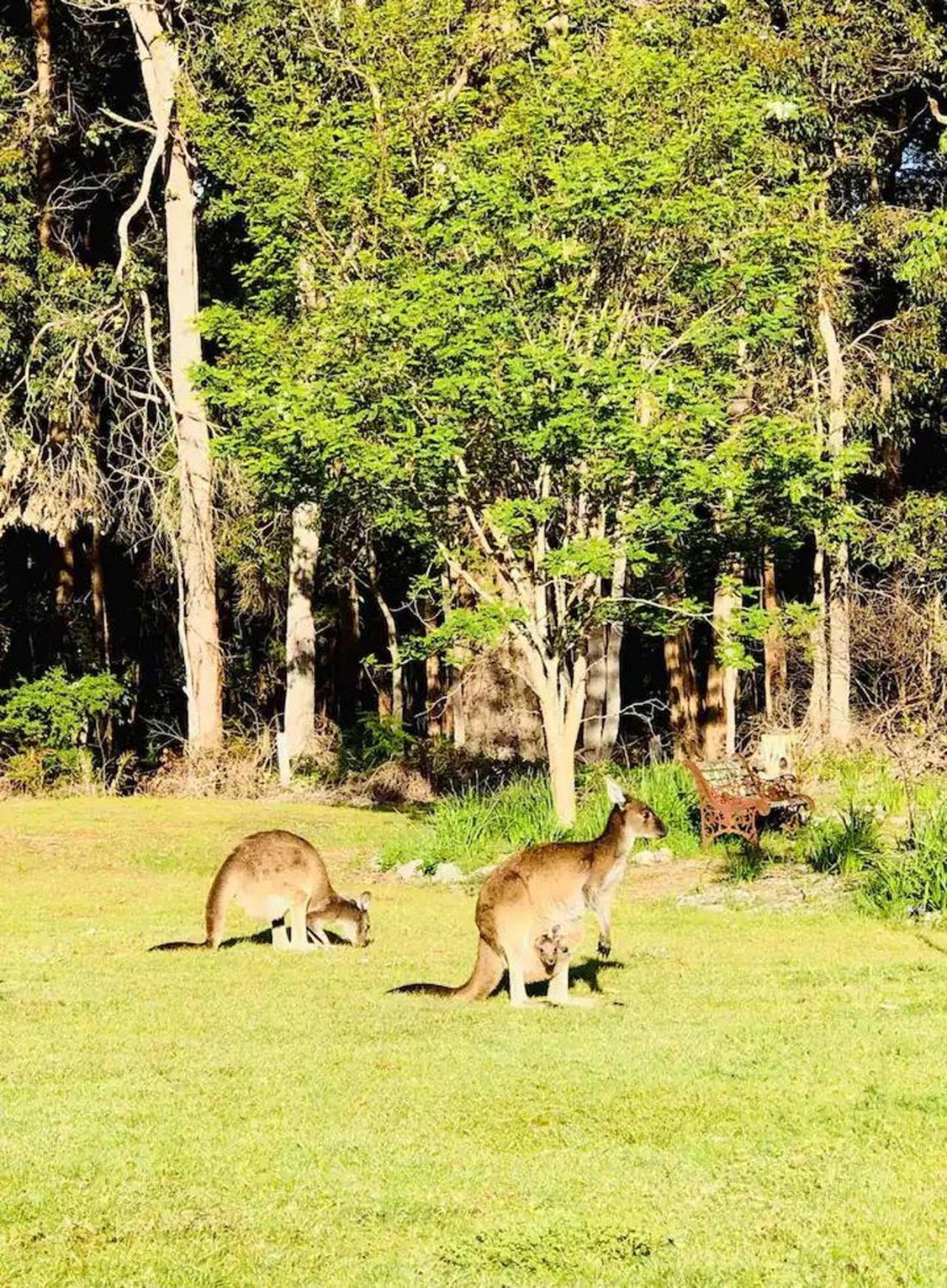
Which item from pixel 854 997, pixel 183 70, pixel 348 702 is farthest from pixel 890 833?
pixel 348 702

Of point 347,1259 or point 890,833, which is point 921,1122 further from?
point 890,833

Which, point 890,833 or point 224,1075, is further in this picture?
point 890,833

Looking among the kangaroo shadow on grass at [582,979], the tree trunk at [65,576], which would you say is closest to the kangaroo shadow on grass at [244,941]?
the kangaroo shadow on grass at [582,979]

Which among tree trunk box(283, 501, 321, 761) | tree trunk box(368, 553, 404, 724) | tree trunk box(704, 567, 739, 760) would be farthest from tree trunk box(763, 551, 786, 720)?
tree trunk box(283, 501, 321, 761)

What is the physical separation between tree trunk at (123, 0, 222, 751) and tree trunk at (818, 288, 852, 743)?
1139 centimetres

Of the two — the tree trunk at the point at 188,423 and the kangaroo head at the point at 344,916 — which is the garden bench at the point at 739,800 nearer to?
the kangaroo head at the point at 344,916

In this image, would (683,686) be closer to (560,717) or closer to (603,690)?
(603,690)

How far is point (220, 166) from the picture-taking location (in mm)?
24906

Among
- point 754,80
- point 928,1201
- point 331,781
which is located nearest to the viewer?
point 928,1201

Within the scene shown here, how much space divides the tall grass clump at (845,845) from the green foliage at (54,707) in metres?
18.8

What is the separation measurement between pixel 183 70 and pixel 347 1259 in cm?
2872

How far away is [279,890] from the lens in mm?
12867

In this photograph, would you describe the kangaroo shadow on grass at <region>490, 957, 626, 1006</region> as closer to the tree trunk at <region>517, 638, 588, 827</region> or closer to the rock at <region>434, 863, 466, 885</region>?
the rock at <region>434, 863, 466, 885</region>

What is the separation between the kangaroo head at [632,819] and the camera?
10922 mm
